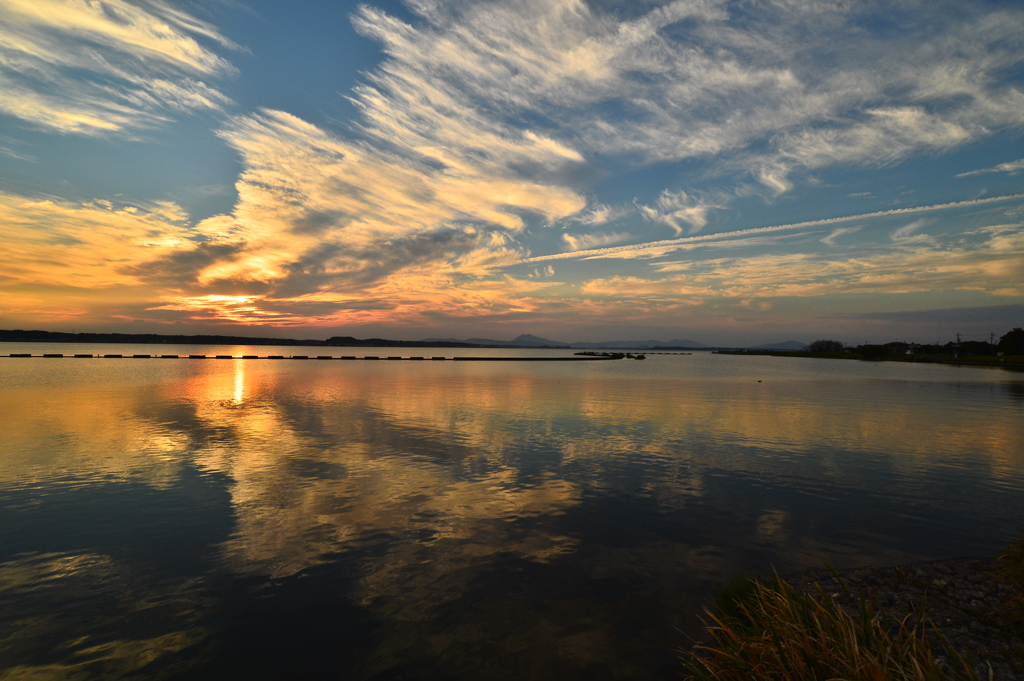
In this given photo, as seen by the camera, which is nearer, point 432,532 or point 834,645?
point 834,645

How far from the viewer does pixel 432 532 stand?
41.4 ft

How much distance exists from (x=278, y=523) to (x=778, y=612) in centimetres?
1207

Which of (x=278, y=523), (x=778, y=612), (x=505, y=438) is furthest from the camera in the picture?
(x=505, y=438)

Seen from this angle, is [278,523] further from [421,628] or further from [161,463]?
[161,463]

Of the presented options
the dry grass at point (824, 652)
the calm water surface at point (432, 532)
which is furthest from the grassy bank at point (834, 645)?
the calm water surface at point (432, 532)

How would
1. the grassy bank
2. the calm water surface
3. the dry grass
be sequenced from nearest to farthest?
the dry grass, the grassy bank, the calm water surface

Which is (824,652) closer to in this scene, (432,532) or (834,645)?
(834,645)

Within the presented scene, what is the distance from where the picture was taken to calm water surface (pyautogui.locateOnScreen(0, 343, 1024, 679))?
26.7ft

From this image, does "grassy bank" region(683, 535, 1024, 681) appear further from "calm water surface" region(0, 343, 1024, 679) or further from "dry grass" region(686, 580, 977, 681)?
"calm water surface" region(0, 343, 1024, 679)

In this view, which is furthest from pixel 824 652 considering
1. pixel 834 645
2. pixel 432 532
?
pixel 432 532

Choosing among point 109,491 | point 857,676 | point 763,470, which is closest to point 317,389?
point 109,491

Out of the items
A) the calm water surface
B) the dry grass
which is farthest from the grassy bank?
the calm water surface

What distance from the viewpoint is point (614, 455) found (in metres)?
21.2

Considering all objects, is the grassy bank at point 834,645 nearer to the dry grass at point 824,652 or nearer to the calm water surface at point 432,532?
the dry grass at point 824,652
